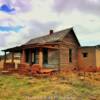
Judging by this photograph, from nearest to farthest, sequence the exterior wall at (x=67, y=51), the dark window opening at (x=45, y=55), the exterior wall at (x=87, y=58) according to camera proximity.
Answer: the exterior wall at (x=67, y=51) < the exterior wall at (x=87, y=58) < the dark window opening at (x=45, y=55)

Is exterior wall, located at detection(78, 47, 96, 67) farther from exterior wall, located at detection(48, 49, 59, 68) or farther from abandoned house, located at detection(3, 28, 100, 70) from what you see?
exterior wall, located at detection(48, 49, 59, 68)

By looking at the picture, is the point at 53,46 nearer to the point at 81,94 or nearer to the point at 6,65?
the point at 6,65

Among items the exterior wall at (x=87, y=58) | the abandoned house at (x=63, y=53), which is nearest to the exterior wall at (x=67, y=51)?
the abandoned house at (x=63, y=53)

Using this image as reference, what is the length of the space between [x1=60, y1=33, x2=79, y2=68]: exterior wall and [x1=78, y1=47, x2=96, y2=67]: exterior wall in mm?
574

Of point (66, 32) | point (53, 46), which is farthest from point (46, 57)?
point (66, 32)

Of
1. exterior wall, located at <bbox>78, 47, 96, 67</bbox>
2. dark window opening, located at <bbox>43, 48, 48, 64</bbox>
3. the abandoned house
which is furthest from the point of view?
dark window opening, located at <bbox>43, 48, 48, 64</bbox>

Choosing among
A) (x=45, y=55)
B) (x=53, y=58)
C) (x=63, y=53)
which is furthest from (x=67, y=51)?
(x=45, y=55)

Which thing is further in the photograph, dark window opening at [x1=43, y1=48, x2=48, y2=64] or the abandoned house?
dark window opening at [x1=43, y1=48, x2=48, y2=64]

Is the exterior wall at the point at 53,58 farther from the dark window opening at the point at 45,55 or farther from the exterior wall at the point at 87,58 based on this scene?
the exterior wall at the point at 87,58

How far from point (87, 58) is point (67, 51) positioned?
2.79 meters

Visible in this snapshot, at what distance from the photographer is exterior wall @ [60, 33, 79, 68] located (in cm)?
2557

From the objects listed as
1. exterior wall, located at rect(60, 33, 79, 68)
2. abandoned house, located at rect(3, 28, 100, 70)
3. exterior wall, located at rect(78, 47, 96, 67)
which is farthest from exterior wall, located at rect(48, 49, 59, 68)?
exterior wall, located at rect(78, 47, 96, 67)

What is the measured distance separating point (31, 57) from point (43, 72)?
6.84 m

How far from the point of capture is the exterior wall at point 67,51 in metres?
25.6
